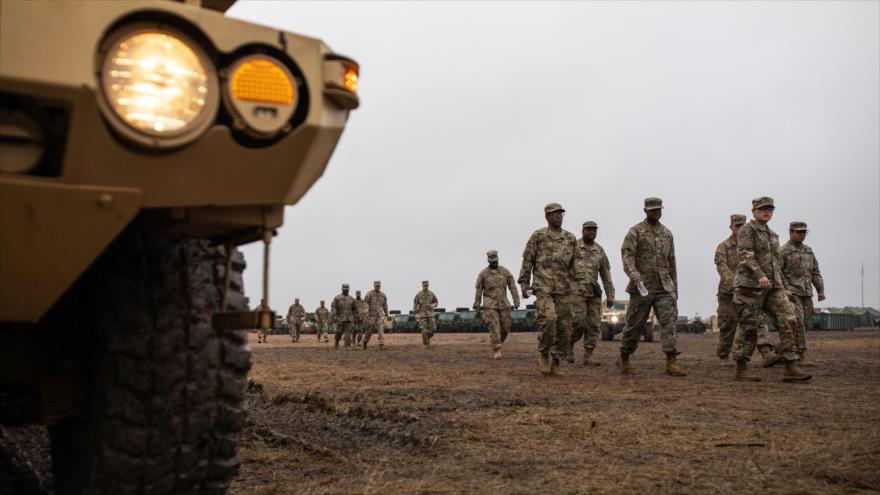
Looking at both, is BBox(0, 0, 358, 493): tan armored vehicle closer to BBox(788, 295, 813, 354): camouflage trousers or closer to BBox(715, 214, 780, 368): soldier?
BBox(788, 295, 813, 354): camouflage trousers

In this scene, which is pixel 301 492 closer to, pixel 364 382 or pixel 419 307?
pixel 364 382

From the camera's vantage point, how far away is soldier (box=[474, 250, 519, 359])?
15.1m

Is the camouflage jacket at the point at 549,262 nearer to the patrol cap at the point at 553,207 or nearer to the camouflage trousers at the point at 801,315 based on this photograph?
the patrol cap at the point at 553,207

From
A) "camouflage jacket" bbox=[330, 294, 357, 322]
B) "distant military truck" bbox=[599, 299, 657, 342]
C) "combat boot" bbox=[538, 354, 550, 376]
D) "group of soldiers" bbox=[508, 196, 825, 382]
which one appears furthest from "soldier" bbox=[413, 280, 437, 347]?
"combat boot" bbox=[538, 354, 550, 376]

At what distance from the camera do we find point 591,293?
13156 millimetres

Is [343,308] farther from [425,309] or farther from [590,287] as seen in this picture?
[590,287]

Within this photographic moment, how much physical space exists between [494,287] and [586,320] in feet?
12.0

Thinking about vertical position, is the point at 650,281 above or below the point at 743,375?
above

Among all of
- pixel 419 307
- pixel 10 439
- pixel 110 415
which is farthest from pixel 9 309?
pixel 419 307

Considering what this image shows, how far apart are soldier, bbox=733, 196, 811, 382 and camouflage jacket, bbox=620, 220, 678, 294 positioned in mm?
847

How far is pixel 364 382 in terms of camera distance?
30.2 feet

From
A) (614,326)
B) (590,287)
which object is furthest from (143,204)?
(614,326)

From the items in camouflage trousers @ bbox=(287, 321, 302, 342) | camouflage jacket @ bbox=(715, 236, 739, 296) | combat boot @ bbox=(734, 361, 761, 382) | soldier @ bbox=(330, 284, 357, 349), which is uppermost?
camouflage jacket @ bbox=(715, 236, 739, 296)

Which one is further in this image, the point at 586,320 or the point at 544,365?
the point at 586,320
